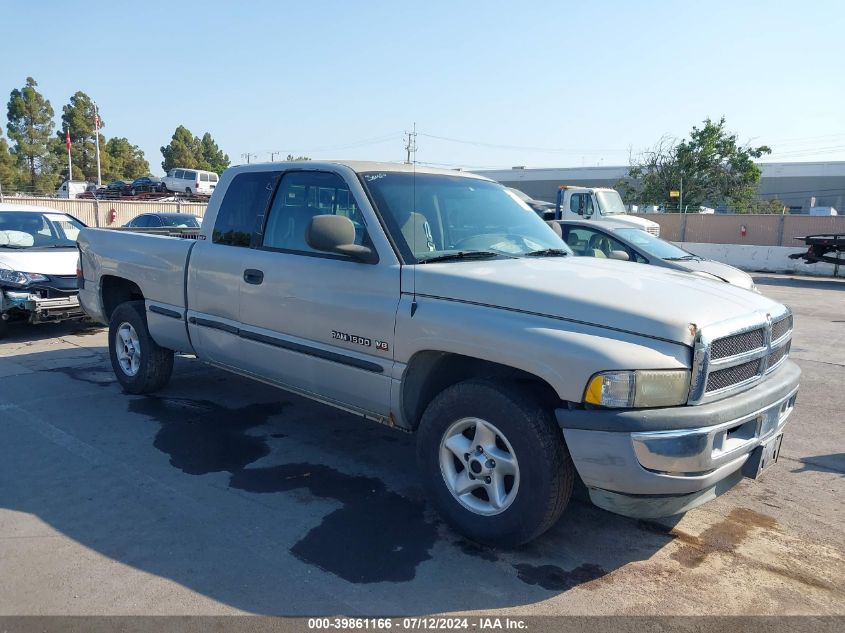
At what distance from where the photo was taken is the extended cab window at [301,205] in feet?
14.6

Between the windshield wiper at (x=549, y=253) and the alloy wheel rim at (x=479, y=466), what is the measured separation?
4.36 feet

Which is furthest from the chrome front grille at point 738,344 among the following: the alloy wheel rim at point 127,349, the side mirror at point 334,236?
the alloy wheel rim at point 127,349

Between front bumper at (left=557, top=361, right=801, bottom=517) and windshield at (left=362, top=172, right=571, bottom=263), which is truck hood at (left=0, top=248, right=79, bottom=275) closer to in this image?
windshield at (left=362, top=172, right=571, bottom=263)

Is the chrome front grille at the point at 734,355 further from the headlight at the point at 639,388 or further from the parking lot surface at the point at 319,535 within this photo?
the parking lot surface at the point at 319,535

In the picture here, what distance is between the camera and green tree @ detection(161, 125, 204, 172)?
225ft

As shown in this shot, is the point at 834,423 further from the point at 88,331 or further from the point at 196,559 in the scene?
the point at 88,331

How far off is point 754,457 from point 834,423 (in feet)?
10.6

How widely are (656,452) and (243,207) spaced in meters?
3.46

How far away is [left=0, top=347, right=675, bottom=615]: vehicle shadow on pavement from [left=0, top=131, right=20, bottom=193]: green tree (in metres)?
52.7

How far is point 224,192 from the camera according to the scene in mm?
5293

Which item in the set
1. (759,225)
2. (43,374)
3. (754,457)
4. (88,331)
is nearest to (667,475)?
(754,457)

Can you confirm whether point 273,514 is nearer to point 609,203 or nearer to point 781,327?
point 781,327

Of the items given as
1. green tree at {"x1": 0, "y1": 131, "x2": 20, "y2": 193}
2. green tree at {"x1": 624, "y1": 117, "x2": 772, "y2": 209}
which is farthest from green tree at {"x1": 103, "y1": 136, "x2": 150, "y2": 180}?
green tree at {"x1": 624, "y1": 117, "x2": 772, "y2": 209}

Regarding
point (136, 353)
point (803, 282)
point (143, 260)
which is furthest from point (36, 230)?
point (803, 282)
